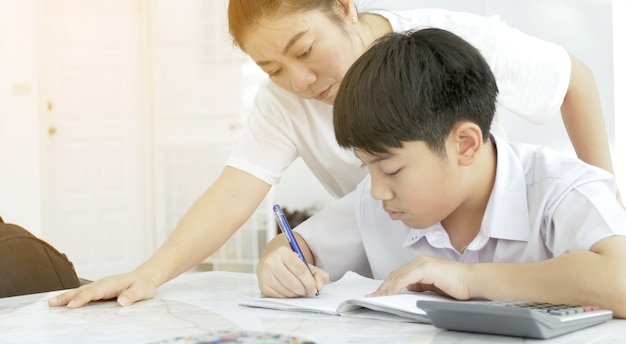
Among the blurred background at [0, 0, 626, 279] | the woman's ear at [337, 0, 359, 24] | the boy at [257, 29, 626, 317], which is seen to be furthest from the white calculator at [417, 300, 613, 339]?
the blurred background at [0, 0, 626, 279]

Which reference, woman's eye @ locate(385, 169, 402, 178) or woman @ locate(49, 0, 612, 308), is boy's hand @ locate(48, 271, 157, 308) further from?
woman's eye @ locate(385, 169, 402, 178)

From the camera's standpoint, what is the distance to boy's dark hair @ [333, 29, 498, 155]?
1089 millimetres

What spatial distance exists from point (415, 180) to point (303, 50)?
15.2 inches

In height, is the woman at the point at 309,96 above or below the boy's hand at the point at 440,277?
above

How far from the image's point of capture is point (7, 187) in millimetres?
4848

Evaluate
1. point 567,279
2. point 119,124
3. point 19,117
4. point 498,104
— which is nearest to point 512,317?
point 567,279

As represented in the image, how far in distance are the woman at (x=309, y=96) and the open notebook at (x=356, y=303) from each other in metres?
0.26

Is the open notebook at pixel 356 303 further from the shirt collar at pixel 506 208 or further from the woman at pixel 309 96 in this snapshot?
the woman at pixel 309 96

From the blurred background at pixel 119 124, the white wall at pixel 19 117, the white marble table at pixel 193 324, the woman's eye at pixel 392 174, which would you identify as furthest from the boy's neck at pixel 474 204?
the white wall at pixel 19 117

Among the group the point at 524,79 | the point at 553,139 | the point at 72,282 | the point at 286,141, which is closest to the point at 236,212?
the point at 286,141

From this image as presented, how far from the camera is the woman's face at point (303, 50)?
137cm

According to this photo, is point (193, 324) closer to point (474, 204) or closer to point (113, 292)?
point (113, 292)

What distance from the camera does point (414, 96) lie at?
110cm

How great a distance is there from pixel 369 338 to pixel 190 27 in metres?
4.66
